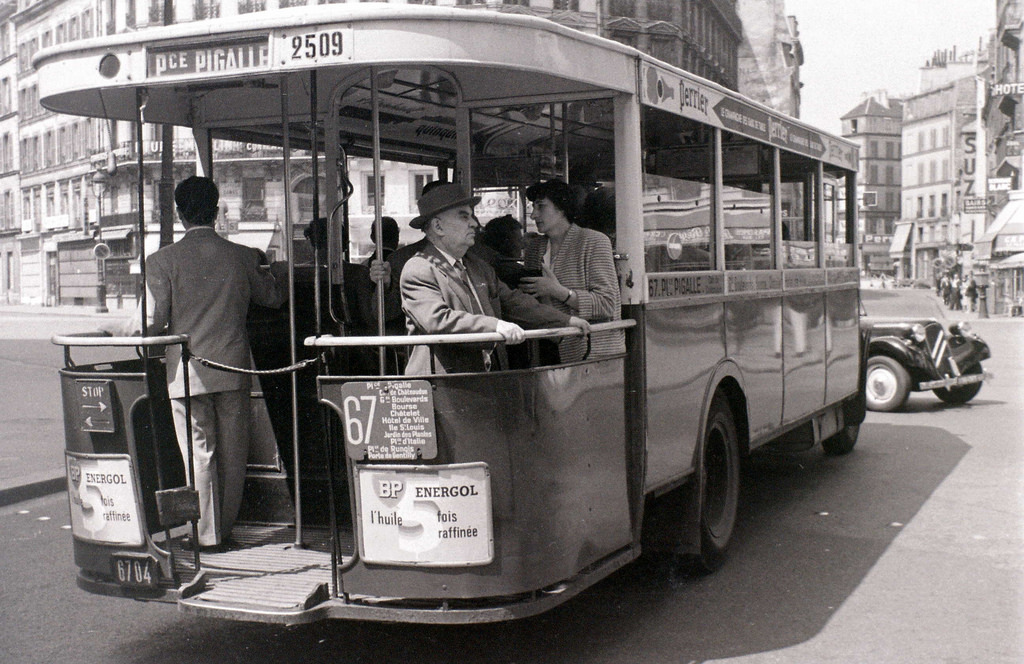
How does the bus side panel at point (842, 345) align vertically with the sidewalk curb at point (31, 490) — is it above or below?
above

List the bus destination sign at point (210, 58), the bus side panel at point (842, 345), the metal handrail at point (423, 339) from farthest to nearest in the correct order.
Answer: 1. the bus side panel at point (842, 345)
2. the bus destination sign at point (210, 58)
3. the metal handrail at point (423, 339)

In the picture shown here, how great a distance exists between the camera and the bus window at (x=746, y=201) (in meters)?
6.88

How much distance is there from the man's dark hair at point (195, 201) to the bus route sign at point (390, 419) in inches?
60.1

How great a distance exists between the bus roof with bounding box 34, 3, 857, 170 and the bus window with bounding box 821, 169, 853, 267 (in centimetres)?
386

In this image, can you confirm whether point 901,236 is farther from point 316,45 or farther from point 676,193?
point 316,45

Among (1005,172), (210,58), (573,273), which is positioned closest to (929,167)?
(1005,172)

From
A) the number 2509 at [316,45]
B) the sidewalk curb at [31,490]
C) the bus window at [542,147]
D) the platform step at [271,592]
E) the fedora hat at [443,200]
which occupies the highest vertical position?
the number 2509 at [316,45]

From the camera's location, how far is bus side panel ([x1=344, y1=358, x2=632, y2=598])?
4.36 m

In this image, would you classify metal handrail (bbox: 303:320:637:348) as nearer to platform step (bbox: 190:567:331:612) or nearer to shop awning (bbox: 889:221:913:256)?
platform step (bbox: 190:567:331:612)

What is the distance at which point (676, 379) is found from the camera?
5867 mm

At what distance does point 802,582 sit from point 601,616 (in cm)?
128

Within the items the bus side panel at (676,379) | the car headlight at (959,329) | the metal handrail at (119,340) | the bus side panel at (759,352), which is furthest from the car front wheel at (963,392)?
the metal handrail at (119,340)

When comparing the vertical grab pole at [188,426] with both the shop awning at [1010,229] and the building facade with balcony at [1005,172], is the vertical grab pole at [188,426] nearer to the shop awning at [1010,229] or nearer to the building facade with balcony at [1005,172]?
the building facade with balcony at [1005,172]

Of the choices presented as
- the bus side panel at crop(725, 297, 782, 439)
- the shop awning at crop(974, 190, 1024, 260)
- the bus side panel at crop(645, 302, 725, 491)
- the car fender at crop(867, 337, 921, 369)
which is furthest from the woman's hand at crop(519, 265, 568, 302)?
the shop awning at crop(974, 190, 1024, 260)
